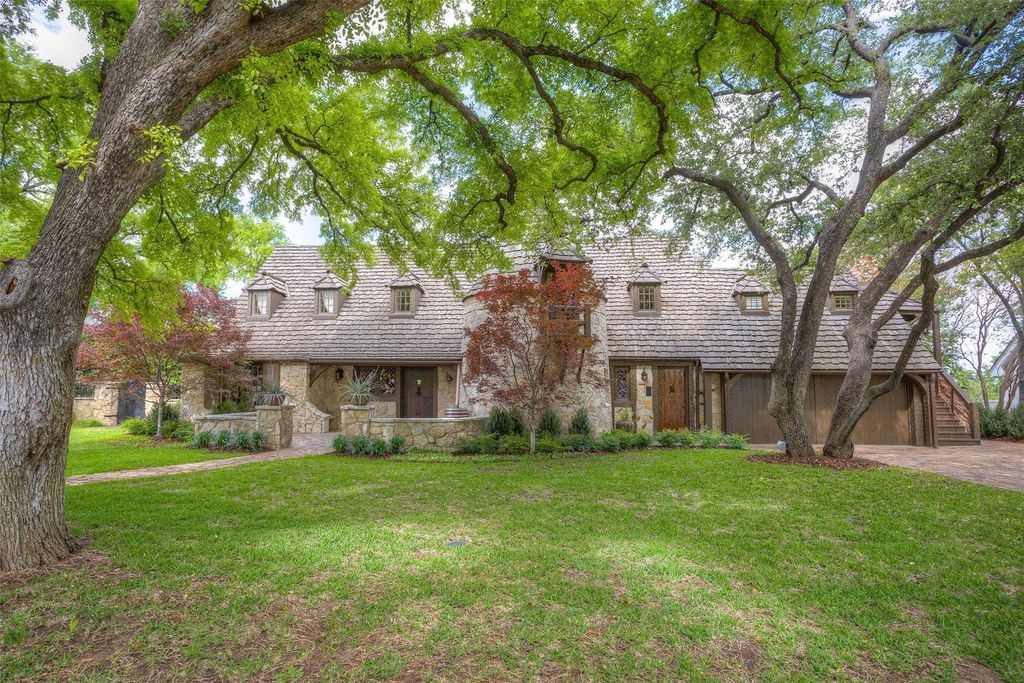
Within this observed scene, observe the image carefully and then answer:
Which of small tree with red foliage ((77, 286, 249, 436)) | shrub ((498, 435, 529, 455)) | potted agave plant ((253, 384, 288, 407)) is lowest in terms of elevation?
shrub ((498, 435, 529, 455))

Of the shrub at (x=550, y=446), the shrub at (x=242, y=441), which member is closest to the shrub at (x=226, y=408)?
the shrub at (x=242, y=441)

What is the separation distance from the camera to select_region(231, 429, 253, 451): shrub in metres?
11.3

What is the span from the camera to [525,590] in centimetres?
356

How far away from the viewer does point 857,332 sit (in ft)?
32.8

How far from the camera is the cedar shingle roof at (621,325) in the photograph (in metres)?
14.5

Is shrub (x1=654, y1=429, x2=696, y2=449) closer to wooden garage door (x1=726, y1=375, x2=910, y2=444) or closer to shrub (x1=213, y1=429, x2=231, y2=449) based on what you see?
wooden garage door (x1=726, y1=375, x2=910, y2=444)

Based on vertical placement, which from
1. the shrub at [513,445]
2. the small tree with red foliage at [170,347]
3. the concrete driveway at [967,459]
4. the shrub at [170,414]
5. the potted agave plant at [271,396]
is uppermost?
the small tree with red foliage at [170,347]

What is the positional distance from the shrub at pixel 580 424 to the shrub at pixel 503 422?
140 centimetres

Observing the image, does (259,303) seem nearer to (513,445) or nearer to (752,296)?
(513,445)

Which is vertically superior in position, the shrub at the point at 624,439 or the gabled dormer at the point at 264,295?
the gabled dormer at the point at 264,295

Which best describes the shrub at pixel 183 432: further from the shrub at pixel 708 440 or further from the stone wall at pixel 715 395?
the stone wall at pixel 715 395

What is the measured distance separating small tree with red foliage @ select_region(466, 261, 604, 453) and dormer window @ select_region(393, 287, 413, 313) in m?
6.55

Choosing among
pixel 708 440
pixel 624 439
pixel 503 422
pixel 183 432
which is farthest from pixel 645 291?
pixel 183 432

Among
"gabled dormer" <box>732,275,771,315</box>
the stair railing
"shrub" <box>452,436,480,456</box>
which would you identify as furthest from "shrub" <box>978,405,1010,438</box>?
"shrub" <box>452,436,480,456</box>
